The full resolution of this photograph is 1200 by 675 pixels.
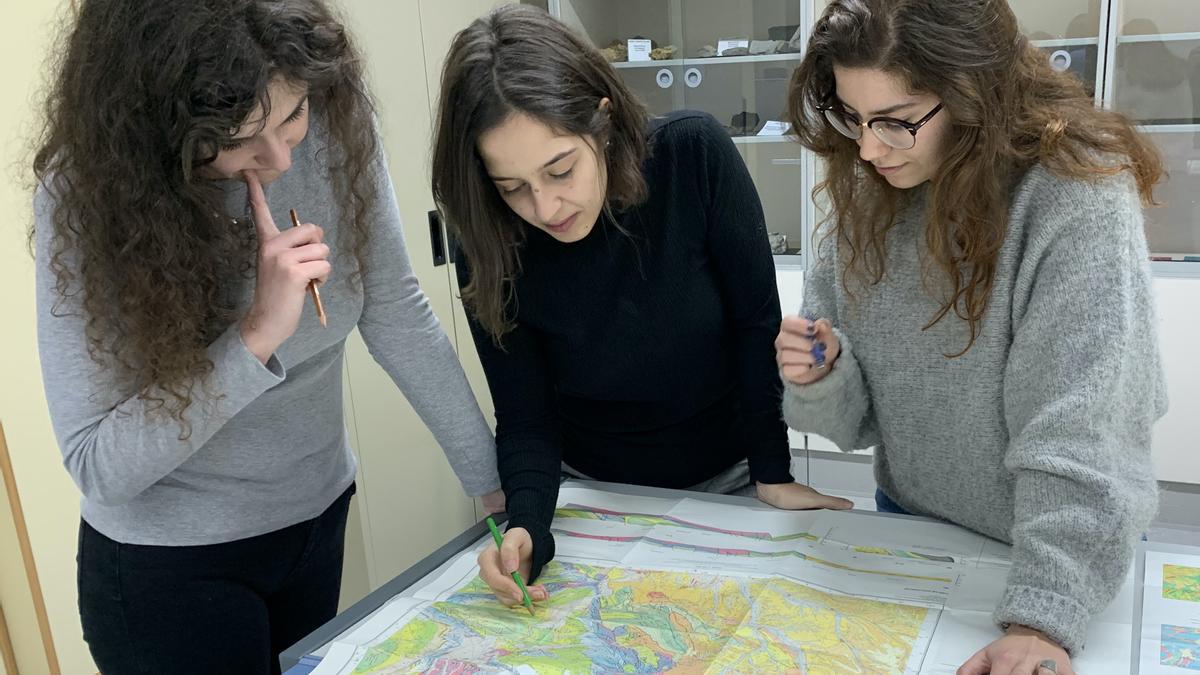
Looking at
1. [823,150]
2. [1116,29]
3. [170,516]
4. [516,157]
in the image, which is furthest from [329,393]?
[1116,29]

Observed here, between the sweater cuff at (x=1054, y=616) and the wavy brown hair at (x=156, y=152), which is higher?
the wavy brown hair at (x=156, y=152)

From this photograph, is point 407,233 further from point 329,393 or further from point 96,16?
point 96,16

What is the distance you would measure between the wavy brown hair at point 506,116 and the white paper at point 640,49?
1.83 m

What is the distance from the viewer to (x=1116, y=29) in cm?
254

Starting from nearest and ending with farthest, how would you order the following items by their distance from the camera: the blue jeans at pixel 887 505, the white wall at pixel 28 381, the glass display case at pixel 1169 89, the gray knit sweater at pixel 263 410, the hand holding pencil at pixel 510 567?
the gray knit sweater at pixel 263 410, the hand holding pencil at pixel 510 567, the blue jeans at pixel 887 505, the white wall at pixel 28 381, the glass display case at pixel 1169 89

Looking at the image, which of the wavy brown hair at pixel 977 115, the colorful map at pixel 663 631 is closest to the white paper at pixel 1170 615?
the colorful map at pixel 663 631

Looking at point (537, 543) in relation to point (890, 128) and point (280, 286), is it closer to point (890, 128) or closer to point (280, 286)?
point (280, 286)

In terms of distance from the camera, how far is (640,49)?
300 cm

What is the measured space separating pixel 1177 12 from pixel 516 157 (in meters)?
2.23

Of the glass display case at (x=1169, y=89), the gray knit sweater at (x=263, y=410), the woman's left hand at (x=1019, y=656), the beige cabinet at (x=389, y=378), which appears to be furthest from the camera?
the glass display case at (x=1169, y=89)

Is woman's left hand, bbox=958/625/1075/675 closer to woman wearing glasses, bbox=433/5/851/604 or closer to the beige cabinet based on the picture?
woman wearing glasses, bbox=433/5/851/604

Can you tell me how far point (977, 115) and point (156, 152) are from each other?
81cm

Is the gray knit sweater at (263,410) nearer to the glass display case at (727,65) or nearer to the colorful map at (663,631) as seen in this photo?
the colorful map at (663,631)

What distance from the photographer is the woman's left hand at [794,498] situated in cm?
127
